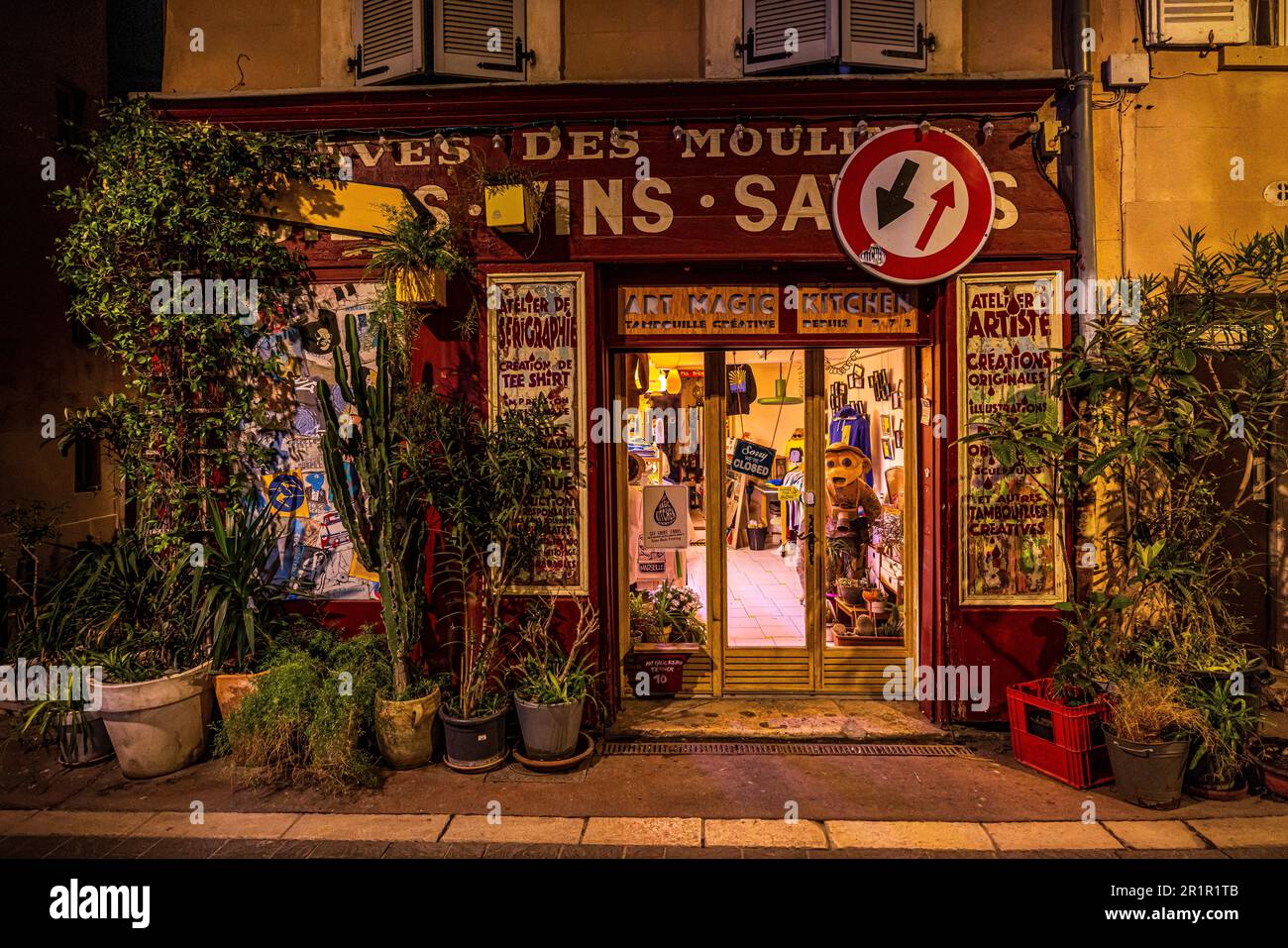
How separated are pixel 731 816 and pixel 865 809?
87 cm

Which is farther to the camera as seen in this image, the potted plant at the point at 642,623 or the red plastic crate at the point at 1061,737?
the potted plant at the point at 642,623

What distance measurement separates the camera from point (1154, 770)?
4629 mm

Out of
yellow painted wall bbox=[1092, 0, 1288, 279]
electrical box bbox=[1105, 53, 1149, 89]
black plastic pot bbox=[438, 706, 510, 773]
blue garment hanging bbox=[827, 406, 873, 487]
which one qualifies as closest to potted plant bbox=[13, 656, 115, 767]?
black plastic pot bbox=[438, 706, 510, 773]

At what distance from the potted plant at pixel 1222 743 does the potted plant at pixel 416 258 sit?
19.4 feet

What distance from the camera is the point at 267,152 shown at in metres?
5.99

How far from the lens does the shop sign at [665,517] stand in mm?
6676

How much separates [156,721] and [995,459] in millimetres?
6449

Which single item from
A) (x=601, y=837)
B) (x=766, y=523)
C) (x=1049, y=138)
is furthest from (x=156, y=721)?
(x=1049, y=138)

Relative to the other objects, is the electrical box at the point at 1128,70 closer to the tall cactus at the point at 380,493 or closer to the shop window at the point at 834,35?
the shop window at the point at 834,35

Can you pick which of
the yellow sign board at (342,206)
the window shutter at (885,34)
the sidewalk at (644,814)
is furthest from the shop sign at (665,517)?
the window shutter at (885,34)

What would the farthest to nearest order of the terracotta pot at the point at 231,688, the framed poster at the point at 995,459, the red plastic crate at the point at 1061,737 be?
the framed poster at the point at 995,459 → the terracotta pot at the point at 231,688 → the red plastic crate at the point at 1061,737

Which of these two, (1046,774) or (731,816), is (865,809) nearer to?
(731,816)

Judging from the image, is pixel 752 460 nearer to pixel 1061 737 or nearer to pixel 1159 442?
pixel 1159 442

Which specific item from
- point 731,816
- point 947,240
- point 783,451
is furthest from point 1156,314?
point 731,816
